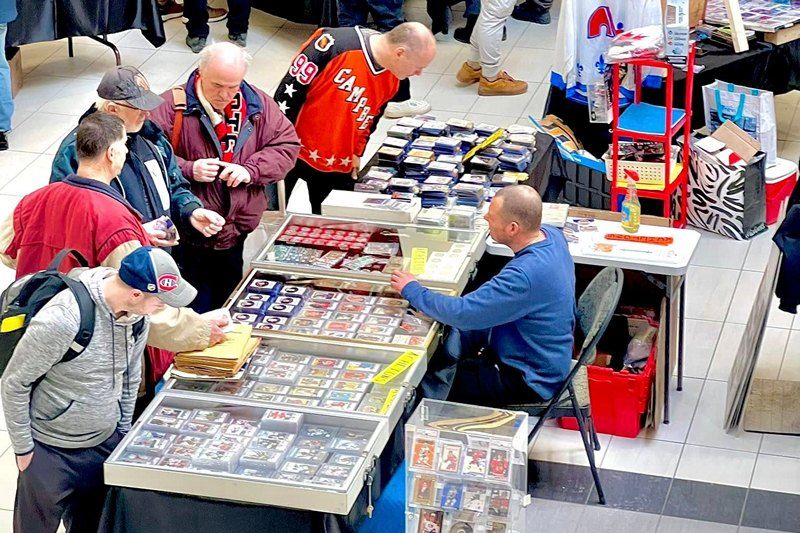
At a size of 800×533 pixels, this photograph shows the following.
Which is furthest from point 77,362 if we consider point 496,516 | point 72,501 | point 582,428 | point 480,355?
point 582,428

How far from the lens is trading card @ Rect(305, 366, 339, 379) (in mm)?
4715

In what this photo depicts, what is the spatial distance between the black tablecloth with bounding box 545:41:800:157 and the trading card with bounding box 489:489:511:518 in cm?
432

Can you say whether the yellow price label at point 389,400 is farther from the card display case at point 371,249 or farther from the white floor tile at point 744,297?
the white floor tile at point 744,297

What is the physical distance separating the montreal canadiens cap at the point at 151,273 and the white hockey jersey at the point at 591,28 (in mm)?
4008

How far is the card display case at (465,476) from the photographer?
3.84 meters

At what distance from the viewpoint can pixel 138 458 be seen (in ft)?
13.7

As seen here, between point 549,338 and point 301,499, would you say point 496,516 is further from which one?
point 549,338

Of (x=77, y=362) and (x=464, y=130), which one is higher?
(x=77, y=362)

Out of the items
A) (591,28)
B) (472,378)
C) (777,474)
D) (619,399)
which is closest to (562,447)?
(619,399)

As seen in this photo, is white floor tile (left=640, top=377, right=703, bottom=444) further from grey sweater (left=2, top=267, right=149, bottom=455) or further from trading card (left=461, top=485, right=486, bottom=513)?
grey sweater (left=2, top=267, right=149, bottom=455)

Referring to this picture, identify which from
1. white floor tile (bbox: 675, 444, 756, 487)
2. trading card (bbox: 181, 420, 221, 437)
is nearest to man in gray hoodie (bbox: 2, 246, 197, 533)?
trading card (bbox: 181, 420, 221, 437)

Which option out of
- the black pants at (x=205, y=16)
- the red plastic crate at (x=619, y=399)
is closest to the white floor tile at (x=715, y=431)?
the red plastic crate at (x=619, y=399)

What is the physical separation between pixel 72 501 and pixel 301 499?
0.89 m

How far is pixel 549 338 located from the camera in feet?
16.6
